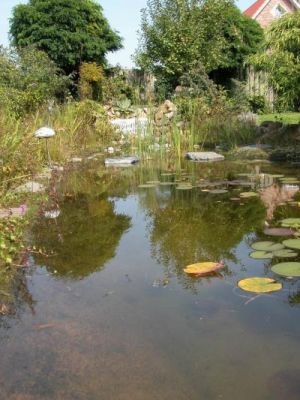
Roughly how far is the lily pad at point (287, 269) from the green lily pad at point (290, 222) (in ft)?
2.29

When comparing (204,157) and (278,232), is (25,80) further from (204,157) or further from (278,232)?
(278,232)

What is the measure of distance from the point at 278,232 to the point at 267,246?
296 mm

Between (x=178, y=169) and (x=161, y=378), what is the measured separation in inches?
192

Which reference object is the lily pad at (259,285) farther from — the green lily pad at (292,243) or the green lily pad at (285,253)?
the green lily pad at (292,243)

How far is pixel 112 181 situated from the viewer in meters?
5.60

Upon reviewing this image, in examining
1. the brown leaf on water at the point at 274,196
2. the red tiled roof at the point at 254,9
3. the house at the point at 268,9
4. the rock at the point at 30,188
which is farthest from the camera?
the house at the point at 268,9

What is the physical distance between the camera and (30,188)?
4473 millimetres

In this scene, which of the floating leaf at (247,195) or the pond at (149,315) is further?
the floating leaf at (247,195)

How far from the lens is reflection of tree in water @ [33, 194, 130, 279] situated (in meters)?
2.58

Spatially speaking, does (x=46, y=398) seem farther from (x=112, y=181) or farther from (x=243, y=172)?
(x=243, y=172)

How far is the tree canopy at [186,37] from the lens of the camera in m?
14.5

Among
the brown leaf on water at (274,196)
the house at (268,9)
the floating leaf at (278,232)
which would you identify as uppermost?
the house at (268,9)

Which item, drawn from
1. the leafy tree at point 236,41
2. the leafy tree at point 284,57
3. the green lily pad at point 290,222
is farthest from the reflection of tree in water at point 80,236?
the leafy tree at point 236,41

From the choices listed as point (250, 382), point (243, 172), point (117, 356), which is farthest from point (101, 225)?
point (243, 172)
